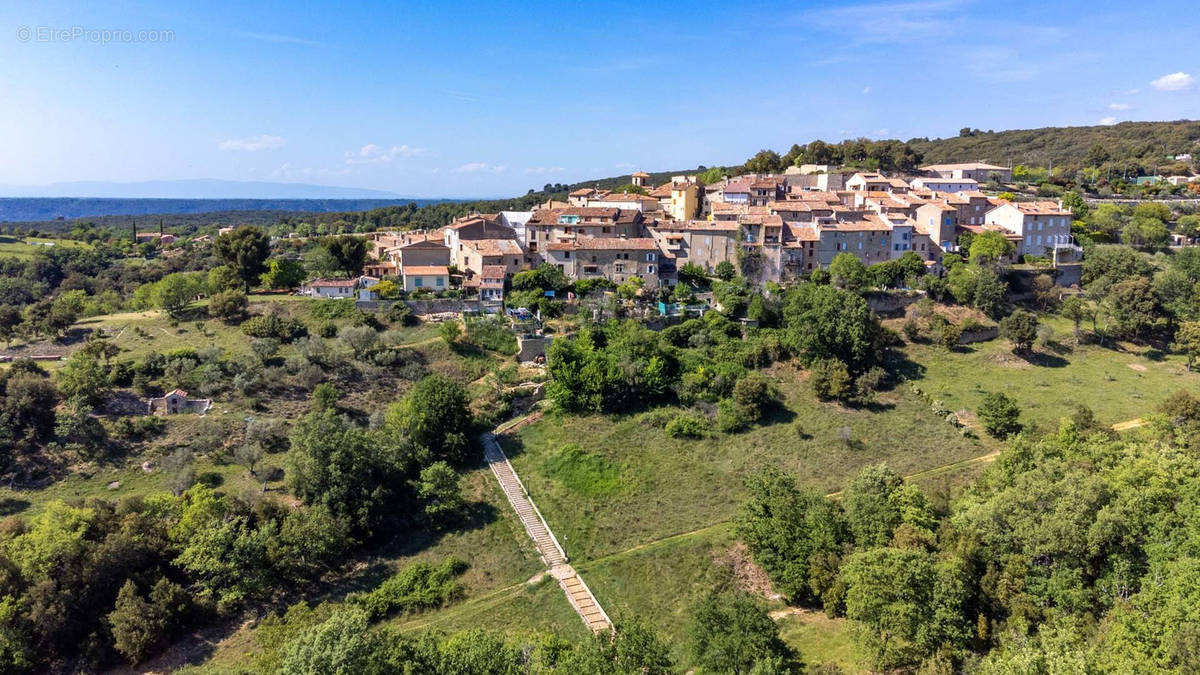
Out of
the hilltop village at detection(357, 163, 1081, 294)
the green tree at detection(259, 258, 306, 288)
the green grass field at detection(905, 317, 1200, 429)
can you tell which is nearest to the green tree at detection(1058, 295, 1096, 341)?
the green grass field at detection(905, 317, 1200, 429)

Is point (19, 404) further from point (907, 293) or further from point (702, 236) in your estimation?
point (907, 293)

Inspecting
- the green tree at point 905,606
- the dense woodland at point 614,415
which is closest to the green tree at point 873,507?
the dense woodland at point 614,415

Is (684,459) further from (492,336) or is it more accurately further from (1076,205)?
(1076,205)

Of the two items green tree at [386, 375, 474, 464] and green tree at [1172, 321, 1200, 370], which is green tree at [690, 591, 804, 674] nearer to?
green tree at [386, 375, 474, 464]

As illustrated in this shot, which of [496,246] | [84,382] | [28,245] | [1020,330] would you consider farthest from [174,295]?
[28,245]

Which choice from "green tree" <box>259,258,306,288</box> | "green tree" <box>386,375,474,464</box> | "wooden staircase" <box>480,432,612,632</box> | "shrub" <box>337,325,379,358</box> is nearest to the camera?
"wooden staircase" <box>480,432,612,632</box>

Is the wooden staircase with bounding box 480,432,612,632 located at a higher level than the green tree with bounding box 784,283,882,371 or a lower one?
lower

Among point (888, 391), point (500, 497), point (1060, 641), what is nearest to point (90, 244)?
point (500, 497)
